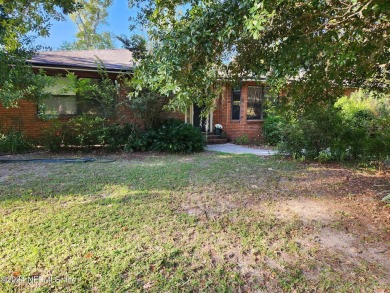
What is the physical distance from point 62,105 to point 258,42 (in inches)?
337

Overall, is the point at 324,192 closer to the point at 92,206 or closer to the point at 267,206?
the point at 267,206

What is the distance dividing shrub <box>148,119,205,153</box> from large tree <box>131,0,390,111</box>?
15.7 ft

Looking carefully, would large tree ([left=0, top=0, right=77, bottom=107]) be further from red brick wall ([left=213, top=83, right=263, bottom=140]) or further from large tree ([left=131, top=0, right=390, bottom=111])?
red brick wall ([left=213, top=83, right=263, bottom=140])

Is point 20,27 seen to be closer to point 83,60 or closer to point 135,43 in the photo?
point 135,43

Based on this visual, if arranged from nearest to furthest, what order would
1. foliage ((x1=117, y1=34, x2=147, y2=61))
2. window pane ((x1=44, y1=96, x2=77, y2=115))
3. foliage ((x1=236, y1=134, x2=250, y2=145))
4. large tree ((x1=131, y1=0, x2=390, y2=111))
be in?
large tree ((x1=131, y1=0, x2=390, y2=111)) → foliage ((x1=117, y1=34, x2=147, y2=61)) → window pane ((x1=44, y1=96, x2=77, y2=115)) → foliage ((x1=236, y1=134, x2=250, y2=145))

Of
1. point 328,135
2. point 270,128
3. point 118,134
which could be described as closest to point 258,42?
point 328,135

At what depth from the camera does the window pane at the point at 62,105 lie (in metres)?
10.2

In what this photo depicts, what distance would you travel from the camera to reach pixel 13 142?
29.0 feet

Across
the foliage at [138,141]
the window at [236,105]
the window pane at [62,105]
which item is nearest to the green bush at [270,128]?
the window at [236,105]

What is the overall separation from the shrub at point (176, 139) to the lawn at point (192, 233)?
316 cm

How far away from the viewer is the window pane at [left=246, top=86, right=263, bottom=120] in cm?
1328

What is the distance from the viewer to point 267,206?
14.6ft

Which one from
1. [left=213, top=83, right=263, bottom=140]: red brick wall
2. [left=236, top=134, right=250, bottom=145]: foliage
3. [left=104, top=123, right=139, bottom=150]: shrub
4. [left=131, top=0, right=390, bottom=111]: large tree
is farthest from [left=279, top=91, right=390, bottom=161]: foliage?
[left=104, top=123, right=139, bottom=150]: shrub

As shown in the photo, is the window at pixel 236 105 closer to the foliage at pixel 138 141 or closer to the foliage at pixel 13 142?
the foliage at pixel 138 141
